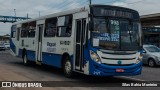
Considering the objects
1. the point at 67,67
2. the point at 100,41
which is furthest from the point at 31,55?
the point at 100,41

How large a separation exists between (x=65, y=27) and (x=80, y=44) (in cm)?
189

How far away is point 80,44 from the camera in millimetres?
14008

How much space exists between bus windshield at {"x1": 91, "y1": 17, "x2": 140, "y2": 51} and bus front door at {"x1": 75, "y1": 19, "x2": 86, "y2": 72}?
0.75 m

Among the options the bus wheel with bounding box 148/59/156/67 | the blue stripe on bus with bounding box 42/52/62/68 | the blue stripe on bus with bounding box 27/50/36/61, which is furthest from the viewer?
the bus wheel with bounding box 148/59/156/67

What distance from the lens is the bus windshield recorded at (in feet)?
43.1

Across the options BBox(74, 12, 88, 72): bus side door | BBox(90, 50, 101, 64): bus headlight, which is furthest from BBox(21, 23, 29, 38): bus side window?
BBox(90, 50, 101, 64): bus headlight

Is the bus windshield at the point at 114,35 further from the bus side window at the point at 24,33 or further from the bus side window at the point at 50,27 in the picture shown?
the bus side window at the point at 24,33

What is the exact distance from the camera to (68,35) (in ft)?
49.8

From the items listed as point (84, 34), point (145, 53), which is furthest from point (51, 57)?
point (145, 53)

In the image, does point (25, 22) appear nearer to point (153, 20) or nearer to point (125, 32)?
point (125, 32)

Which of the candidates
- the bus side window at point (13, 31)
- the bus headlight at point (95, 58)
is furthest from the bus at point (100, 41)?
the bus side window at point (13, 31)

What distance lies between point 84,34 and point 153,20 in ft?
169

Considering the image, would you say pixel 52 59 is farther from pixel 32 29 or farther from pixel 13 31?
pixel 13 31

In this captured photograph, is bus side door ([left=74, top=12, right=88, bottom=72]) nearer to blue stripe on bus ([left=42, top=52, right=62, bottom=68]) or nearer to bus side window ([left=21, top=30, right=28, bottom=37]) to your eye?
blue stripe on bus ([left=42, top=52, right=62, bottom=68])
